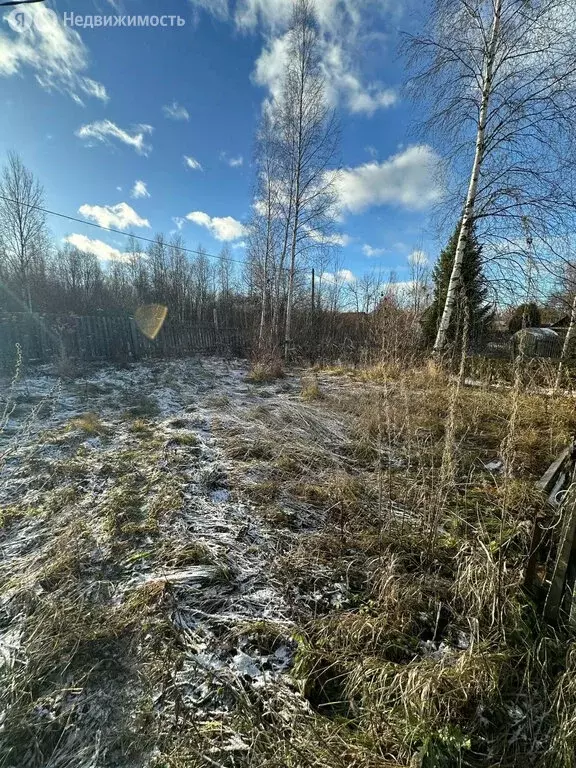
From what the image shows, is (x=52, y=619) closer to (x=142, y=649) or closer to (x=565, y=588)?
(x=142, y=649)

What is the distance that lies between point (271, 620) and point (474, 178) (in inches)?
335

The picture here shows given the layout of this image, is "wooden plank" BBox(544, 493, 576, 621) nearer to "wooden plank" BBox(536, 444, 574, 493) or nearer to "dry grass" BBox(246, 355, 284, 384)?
"wooden plank" BBox(536, 444, 574, 493)

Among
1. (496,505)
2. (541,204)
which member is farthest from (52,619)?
(541,204)

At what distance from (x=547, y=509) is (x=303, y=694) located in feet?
6.61

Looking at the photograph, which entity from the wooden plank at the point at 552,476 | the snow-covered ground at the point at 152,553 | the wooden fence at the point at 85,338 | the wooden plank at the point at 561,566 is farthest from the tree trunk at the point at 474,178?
the wooden fence at the point at 85,338

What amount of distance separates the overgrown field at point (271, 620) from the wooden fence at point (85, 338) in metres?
6.80

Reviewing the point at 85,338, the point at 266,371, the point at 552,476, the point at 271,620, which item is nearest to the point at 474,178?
the point at 266,371

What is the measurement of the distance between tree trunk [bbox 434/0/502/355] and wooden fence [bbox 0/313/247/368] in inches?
345

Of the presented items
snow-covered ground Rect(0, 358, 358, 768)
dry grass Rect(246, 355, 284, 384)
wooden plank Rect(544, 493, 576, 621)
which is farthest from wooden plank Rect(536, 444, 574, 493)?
dry grass Rect(246, 355, 284, 384)

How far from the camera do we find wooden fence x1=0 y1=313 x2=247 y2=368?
26.7 feet

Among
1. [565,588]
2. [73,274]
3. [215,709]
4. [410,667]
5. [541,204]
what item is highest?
[73,274]

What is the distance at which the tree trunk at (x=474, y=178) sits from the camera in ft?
20.2

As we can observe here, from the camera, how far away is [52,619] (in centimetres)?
149

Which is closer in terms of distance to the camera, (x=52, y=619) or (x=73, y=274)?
(x=52, y=619)
